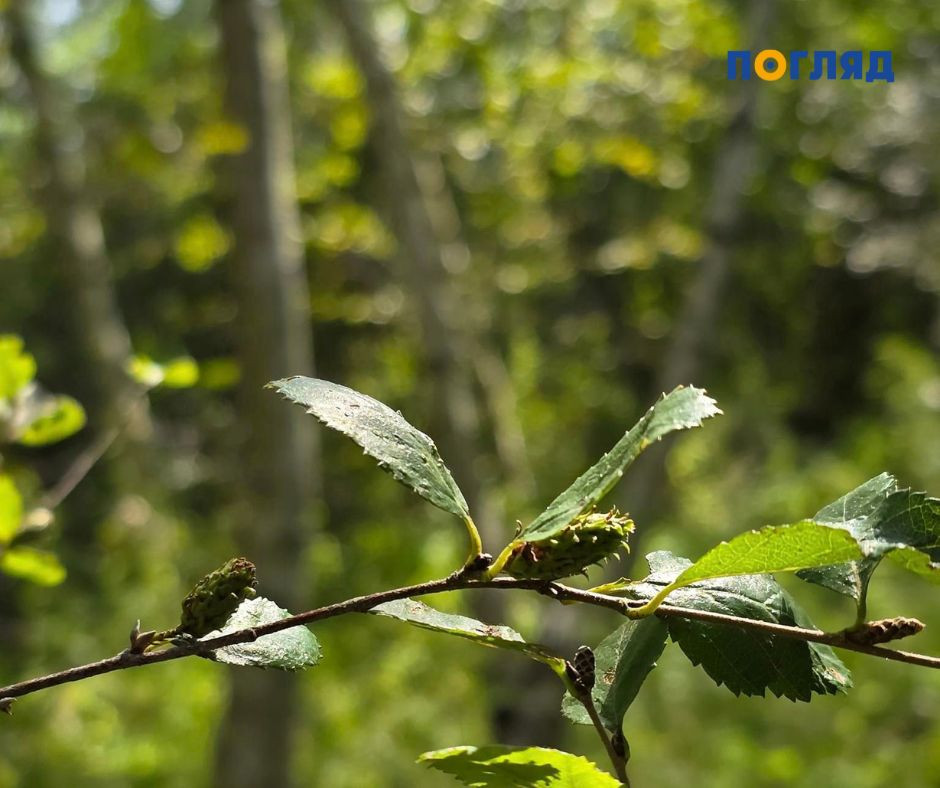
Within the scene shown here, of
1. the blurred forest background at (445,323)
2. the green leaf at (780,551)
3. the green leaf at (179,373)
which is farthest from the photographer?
the blurred forest background at (445,323)

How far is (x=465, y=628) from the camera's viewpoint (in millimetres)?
298

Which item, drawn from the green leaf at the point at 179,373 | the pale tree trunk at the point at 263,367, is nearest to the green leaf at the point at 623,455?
the green leaf at the point at 179,373

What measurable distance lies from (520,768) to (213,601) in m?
0.10

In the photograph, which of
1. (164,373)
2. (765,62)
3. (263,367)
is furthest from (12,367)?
(765,62)

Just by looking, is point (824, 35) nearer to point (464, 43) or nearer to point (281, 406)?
point (464, 43)

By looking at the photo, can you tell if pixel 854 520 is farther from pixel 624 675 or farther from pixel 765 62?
pixel 765 62

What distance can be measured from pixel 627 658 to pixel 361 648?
2.56 m

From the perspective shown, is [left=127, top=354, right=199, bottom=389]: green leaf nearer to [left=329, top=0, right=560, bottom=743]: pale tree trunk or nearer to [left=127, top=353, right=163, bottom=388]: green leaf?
[left=127, top=353, right=163, bottom=388]: green leaf

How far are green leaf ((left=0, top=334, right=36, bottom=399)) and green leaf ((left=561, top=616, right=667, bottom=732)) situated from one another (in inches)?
17.6

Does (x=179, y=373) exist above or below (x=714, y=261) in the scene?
above

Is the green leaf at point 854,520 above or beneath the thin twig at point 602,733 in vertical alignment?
above

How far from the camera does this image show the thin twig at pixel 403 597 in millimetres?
270

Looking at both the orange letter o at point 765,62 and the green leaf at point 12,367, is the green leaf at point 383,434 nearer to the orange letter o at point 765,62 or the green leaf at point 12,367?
the green leaf at point 12,367

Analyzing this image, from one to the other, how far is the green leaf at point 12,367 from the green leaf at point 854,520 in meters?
0.50
